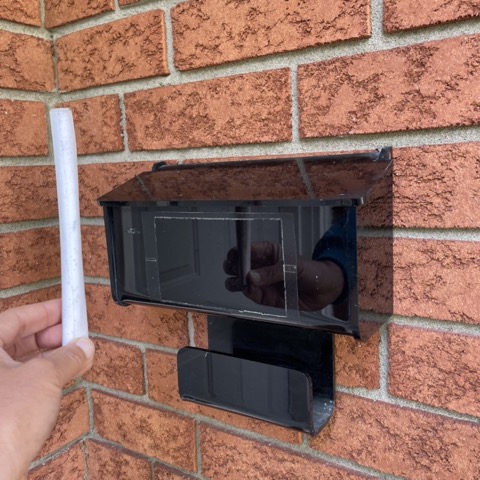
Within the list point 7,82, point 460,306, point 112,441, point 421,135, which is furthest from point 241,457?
point 7,82

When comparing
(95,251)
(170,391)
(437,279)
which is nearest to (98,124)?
(95,251)

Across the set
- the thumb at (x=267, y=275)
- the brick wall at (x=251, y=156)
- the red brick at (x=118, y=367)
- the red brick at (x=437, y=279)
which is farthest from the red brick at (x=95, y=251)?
the red brick at (x=437, y=279)

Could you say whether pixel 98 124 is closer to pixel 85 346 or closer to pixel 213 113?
pixel 213 113

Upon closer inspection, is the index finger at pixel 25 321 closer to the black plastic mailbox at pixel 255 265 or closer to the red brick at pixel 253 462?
the black plastic mailbox at pixel 255 265

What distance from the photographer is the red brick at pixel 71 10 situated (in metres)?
0.69

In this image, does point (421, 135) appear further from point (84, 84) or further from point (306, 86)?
point (84, 84)

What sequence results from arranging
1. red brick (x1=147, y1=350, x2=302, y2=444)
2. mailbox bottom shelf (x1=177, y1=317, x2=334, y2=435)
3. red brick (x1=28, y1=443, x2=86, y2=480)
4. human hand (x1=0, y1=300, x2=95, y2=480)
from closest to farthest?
human hand (x1=0, y1=300, x2=95, y2=480) < mailbox bottom shelf (x1=177, y1=317, x2=334, y2=435) < red brick (x1=147, y1=350, x2=302, y2=444) < red brick (x1=28, y1=443, x2=86, y2=480)

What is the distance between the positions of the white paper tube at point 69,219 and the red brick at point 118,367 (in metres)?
0.24

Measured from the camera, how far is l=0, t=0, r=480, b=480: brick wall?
0.50m

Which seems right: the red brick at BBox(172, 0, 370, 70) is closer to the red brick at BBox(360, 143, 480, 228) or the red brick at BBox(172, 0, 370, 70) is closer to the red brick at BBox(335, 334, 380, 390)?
the red brick at BBox(360, 143, 480, 228)

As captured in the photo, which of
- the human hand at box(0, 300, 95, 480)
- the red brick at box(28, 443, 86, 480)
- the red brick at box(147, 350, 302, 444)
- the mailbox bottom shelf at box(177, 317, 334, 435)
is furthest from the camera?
the red brick at box(28, 443, 86, 480)

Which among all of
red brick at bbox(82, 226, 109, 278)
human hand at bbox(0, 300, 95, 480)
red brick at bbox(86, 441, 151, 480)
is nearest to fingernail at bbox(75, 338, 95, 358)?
human hand at bbox(0, 300, 95, 480)

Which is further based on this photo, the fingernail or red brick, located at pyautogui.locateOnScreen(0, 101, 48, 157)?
red brick, located at pyautogui.locateOnScreen(0, 101, 48, 157)

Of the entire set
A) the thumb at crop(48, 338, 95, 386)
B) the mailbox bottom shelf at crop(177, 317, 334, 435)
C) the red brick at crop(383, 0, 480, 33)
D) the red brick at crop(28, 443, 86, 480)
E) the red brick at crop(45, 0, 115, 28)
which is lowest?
the red brick at crop(28, 443, 86, 480)
